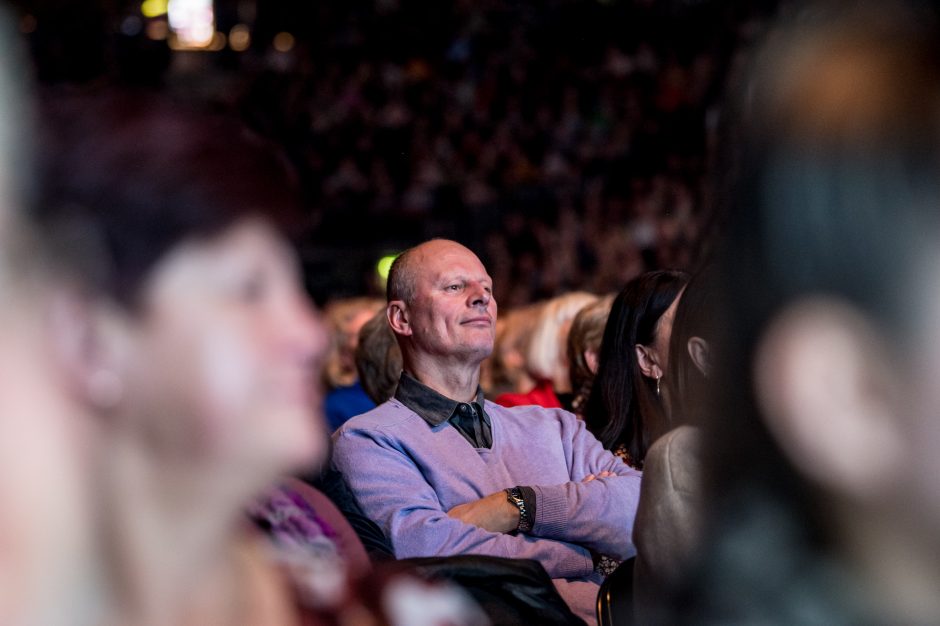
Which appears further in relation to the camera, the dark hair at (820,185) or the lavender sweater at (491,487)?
the lavender sweater at (491,487)

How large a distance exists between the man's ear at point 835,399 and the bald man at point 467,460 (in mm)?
1519

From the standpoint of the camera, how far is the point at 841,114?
3.00 feet

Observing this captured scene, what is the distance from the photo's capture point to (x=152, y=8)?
49.3 ft

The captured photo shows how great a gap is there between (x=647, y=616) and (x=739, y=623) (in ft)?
1.34

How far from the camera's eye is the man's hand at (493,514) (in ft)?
8.13

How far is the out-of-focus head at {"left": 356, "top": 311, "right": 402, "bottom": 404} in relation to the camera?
4113 millimetres

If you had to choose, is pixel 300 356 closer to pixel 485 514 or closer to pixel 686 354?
pixel 686 354

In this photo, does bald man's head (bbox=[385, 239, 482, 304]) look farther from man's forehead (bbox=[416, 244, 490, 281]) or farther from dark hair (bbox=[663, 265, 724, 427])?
dark hair (bbox=[663, 265, 724, 427])

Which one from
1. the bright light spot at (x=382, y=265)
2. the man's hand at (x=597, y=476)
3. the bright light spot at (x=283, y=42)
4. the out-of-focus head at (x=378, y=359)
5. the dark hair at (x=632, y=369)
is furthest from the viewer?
the bright light spot at (x=283, y=42)

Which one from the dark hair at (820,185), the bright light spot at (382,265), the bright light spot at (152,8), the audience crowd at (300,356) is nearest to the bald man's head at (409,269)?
the audience crowd at (300,356)

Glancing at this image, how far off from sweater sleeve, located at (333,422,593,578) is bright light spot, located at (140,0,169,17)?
532 inches

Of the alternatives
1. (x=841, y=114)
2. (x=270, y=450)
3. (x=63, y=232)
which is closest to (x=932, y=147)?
(x=841, y=114)

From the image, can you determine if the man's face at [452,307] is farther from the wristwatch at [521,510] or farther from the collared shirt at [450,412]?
the wristwatch at [521,510]

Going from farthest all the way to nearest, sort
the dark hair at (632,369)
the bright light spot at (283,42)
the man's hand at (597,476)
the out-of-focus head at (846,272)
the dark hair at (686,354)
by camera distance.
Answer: the bright light spot at (283,42), the dark hair at (632,369), the man's hand at (597,476), the dark hair at (686,354), the out-of-focus head at (846,272)
